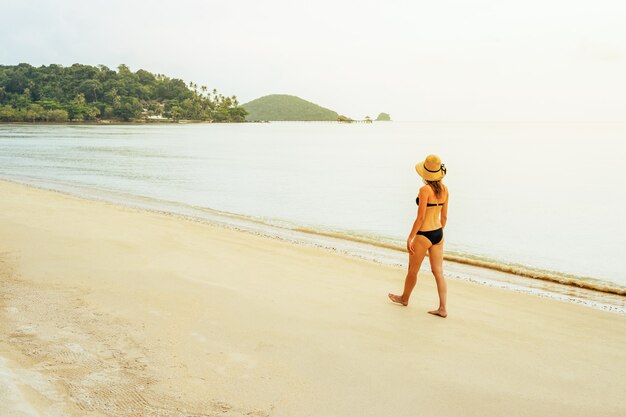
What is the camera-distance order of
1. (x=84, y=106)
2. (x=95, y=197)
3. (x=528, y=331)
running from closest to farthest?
(x=528, y=331) < (x=95, y=197) < (x=84, y=106)

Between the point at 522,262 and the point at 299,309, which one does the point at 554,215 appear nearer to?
the point at 522,262

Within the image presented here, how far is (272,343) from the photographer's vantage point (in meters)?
4.41

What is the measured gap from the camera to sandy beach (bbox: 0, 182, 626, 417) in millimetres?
3404

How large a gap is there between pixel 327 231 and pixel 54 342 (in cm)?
929

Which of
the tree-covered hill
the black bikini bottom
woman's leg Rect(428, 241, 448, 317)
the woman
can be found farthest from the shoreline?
the tree-covered hill

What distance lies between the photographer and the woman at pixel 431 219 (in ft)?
16.8

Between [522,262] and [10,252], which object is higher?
[522,262]

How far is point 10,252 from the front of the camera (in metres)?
7.13

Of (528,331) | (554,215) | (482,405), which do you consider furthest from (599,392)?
(554,215)

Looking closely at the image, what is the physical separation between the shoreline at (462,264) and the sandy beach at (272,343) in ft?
4.01

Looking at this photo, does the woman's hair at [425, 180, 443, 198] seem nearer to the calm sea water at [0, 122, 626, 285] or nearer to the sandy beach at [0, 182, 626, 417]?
the sandy beach at [0, 182, 626, 417]

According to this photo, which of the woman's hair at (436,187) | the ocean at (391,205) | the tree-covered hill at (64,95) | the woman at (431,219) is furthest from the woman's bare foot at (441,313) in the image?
the tree-covered hill at (64,95)

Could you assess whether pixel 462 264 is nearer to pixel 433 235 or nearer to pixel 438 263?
pixel 438 263

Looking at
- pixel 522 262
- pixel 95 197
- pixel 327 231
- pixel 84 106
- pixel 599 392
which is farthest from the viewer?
pixel 84 106
